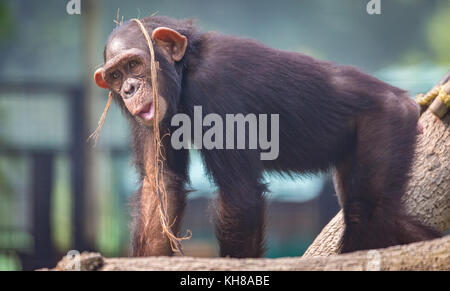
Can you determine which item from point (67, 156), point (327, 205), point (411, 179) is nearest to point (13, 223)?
point (67, 156)

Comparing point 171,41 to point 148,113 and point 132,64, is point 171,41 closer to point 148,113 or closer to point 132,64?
point 132,64

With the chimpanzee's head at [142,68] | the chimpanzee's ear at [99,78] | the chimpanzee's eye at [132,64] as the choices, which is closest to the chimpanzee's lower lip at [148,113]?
the chimpanzee's head at [142,68]

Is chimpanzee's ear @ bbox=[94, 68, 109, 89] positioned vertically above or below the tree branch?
above

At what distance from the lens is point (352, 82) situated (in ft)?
10.4

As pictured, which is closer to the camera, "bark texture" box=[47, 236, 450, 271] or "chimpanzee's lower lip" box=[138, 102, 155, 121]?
"bark texture" box=[47, 236, 450, 271]

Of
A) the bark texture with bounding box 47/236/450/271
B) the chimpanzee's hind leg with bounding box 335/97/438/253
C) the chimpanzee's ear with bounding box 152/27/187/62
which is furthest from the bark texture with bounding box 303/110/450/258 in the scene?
the chimpanzee's ear with bounding box 152/27/187/62

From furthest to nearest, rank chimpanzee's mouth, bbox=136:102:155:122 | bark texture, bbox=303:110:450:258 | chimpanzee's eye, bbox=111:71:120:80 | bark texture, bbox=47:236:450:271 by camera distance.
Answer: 1. bark texture, bbox=303:110:450:258
2. chimpanzee's eye, bbox=111:71:120:80
3. chimpanzee's mouth, bbox=136:102:155:122
4. bark texture, bbox=47:236:450:271

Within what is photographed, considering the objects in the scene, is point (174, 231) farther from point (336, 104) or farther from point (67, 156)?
point (67, 156)

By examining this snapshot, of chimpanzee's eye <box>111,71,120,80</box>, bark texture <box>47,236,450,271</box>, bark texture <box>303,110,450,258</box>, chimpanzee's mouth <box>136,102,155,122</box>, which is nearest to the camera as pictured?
bark texture <box>47,236,450,271</box>

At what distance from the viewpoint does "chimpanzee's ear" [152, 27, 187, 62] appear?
3.00 m

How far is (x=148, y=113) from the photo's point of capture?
2930 millimetres

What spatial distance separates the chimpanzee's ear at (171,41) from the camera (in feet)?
9.84

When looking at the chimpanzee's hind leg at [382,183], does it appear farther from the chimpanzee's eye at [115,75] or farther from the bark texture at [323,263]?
the chimpanzee's eye at [115,75]

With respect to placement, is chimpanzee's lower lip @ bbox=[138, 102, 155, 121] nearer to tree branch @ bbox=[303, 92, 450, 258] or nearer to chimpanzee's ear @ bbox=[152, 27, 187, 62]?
chimpanzee's ear @ bbox=[152, 27, 187, 62]
